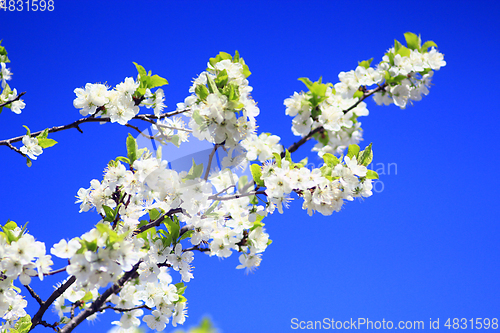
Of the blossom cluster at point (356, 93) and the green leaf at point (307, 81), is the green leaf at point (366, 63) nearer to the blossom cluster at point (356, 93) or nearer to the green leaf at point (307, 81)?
the blossom cluster at point (356, 93)

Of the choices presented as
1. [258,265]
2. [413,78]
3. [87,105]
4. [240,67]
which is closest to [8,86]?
[87,105]

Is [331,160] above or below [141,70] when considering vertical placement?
below

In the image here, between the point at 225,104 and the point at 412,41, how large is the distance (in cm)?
125

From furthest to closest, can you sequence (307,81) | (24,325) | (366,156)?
(24,325), (366,156), (307,81)

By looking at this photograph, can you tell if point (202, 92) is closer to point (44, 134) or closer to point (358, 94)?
point (358, 94)

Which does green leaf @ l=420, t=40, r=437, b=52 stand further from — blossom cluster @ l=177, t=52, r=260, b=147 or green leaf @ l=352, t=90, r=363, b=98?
blossom cluster @ l=177, t=52, r=260, b=147

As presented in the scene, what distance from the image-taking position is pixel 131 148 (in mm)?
2209

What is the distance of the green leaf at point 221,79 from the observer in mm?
1952

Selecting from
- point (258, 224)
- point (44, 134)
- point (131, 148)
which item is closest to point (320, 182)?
point (258, 224)

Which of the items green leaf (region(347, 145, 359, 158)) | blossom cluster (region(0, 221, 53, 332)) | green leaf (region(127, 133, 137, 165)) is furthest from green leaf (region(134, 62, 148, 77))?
green leaf (region(347, 145, 359, 158))

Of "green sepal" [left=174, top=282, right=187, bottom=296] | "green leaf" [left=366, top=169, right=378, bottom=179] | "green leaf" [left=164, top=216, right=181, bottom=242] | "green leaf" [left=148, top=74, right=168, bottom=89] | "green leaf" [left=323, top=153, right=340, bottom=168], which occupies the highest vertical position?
"green leaf" [left=148, top=74, right=168, bottom=89]

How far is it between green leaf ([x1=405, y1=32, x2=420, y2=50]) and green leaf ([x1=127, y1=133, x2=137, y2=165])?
183 centimetres

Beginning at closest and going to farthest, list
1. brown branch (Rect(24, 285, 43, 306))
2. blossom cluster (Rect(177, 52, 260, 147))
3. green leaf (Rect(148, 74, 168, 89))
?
blossom cluster (Rect(177, 52, 260, 147)) → brown branch (Rect(24, 285, 43, 306)) → green leaf (Rect(148, 74, 168, 89))

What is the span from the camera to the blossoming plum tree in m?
1.91
